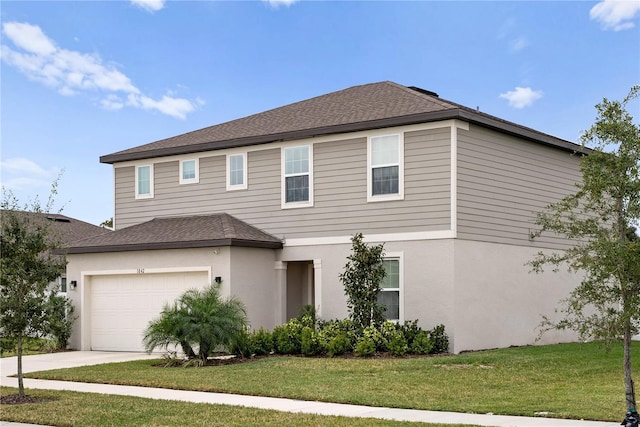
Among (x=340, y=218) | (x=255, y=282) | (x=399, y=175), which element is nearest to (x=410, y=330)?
(x=340, y=218)

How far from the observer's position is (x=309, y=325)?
67.7 ft

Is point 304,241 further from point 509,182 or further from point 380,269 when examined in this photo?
point 509,182

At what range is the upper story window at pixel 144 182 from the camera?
83.3 feet

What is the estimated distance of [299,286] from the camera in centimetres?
2400

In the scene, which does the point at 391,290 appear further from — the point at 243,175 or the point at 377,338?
the point at 243,175

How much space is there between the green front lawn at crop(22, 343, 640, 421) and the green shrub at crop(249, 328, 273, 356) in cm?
112

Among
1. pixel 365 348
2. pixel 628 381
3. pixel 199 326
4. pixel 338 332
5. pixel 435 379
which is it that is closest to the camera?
pixel 628 381

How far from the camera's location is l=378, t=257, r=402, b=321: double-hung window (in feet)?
66.7

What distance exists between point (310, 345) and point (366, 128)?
18.1 ft

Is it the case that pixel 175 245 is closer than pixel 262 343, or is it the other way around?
pixel 262 343

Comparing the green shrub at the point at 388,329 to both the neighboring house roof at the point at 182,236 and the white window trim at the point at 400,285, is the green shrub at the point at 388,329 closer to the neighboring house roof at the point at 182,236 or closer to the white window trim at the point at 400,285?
the white window trim at the point at 400,285

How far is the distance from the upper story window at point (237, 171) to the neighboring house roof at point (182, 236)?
911 millimetres

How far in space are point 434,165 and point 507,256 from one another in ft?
11.5

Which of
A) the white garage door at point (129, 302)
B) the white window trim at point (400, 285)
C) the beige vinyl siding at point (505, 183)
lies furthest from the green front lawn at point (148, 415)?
the beige vinyl siding at point (505, 183)
